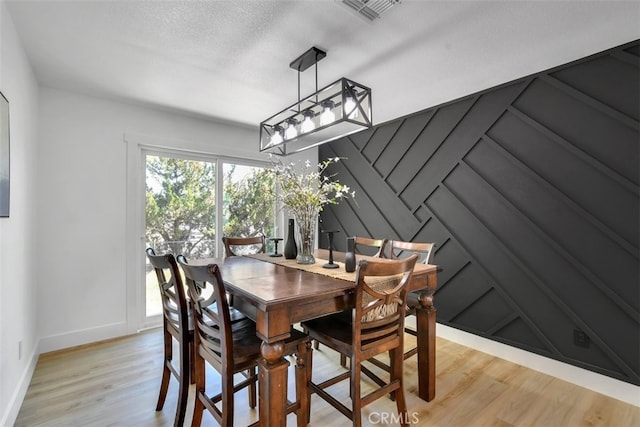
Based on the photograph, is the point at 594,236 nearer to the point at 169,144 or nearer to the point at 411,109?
the point at 411,109

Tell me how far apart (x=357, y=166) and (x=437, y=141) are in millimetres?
1211

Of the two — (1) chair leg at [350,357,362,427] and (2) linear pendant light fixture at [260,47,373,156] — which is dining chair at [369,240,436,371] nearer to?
(1) chair leg at [350,357,362,427]

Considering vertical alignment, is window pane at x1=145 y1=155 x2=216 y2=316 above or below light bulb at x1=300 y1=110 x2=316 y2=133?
below

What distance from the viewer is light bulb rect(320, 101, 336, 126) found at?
6.66ft

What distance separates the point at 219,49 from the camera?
211 centimetres

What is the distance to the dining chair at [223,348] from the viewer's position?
139 centimetres

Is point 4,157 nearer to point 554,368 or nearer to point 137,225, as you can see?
point 137,225

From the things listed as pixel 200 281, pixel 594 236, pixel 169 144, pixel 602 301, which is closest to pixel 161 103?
pixel 169 144

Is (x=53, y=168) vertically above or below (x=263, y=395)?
above

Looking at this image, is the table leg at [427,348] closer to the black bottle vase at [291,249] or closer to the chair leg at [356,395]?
the chair leg at [356,395]

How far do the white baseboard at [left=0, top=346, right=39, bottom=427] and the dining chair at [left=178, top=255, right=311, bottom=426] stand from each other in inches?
44.5

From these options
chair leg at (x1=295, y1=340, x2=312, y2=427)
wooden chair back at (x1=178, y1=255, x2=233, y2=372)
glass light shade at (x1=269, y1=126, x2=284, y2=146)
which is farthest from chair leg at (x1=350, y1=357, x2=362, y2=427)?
Answer: glass light shade at (x1=269, y1=126, x2=284, y2=146)

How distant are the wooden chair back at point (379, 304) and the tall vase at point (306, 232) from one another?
717 mm

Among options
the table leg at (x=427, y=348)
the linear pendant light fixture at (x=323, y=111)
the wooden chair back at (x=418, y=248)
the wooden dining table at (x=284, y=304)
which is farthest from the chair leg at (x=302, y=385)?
the linear pendant light fixture at (x=323, y=111)
